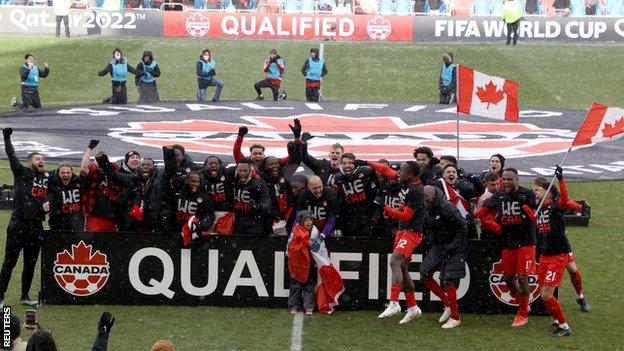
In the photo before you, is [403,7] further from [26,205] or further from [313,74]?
[26,205]

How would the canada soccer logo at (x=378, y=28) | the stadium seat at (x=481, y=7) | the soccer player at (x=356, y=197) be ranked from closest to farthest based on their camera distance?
the soccer player at (x=356, y=197), the canada soccer logo at (x=378, y=28), the stadium seat at (x=481, y=7)

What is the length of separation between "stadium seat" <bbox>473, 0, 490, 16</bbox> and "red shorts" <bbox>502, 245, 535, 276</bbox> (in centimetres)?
3403

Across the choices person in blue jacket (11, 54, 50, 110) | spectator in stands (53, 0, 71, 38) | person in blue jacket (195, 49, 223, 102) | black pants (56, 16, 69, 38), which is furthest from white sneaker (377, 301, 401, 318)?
black pants (56, 16, 69, 38)

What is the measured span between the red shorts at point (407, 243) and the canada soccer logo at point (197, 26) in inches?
1269

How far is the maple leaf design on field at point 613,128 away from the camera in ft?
48.3

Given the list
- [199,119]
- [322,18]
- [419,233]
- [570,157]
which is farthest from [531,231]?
[322,18]

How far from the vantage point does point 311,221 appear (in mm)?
14250

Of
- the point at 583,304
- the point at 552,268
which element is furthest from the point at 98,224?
the point at 583,304

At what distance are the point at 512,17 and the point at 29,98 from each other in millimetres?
18522

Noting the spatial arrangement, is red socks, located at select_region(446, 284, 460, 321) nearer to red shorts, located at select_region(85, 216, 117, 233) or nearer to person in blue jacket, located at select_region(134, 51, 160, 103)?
red shorts, located at select_region(85, 216, 117, 233)

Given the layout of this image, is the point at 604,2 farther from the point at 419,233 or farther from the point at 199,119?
the point at 419,233

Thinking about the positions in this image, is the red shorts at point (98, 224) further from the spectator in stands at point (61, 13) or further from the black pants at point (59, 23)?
the black pants at point (59, 23)

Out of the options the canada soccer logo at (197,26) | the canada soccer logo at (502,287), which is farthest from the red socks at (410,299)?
the canada soccer logo at (197,26)

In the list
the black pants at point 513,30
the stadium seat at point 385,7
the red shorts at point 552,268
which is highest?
the stadium seat at point 385,7
